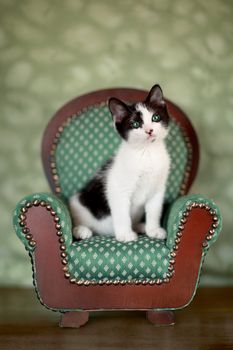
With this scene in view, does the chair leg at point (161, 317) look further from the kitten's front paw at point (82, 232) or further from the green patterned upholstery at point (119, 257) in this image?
the kitten's front paw at point (82, 232)

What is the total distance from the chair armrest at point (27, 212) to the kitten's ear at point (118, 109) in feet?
1.67

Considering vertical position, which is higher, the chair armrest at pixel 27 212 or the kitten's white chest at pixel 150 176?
the kitten's white chest at pixel 150 176

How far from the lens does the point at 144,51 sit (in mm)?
2789

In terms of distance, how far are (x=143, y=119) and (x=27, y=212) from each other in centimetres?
67

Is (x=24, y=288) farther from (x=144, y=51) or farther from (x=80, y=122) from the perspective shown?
(x=144, y=51)

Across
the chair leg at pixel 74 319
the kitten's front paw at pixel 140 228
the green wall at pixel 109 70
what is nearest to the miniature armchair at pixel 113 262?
the chair leg at pixel 74 319

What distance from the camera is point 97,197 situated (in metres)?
2.22

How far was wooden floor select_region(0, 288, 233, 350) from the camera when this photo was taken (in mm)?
1792

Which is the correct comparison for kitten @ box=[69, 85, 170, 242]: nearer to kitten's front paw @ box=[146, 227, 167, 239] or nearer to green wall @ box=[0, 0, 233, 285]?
kitten's front paw @ box=[146, 227, 167, 239]

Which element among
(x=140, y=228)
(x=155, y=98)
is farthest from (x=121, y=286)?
(x=155, y=98)

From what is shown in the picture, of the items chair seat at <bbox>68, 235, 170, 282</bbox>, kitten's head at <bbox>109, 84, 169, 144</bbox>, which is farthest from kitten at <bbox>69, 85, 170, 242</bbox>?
chair seat at <bbox>68, 235, 170, 282</bbox>

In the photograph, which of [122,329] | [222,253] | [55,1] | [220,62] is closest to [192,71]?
[220,62]

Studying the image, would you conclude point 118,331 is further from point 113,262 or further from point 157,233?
point 157,233

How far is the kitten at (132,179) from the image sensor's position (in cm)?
201
